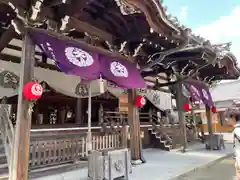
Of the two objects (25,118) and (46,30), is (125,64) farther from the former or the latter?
(25,118)

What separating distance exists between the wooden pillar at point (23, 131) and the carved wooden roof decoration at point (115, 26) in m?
0.69

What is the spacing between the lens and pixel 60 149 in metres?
6.10

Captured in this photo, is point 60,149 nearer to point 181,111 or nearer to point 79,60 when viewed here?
point 79,60

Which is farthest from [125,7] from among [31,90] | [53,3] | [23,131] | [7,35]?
[23,131]

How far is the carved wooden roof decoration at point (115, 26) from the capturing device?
4.46m

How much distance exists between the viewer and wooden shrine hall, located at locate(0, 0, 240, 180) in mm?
4312

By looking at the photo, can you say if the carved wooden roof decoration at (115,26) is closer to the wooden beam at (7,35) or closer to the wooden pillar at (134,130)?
the wooden beam at (7,35)

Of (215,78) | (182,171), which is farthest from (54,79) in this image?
(215,78)

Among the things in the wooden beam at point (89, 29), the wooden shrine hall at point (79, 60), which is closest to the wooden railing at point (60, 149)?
the wooden shrine hall at point (79, 60)

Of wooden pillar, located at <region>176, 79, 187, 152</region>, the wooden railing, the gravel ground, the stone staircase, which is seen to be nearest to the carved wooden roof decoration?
wooden pillar, located at <region>176, 79, 187, 152</region>

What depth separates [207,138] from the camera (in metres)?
10.7

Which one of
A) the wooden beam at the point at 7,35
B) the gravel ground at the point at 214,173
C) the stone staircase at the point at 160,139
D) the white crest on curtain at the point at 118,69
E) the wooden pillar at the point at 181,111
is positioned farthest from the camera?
the stone staircase at the point at 160,139

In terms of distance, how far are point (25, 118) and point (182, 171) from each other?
429 centimetres

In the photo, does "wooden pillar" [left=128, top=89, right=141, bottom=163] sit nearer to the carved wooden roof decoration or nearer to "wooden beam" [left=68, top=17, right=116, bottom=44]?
the carved wooden roof decoration
